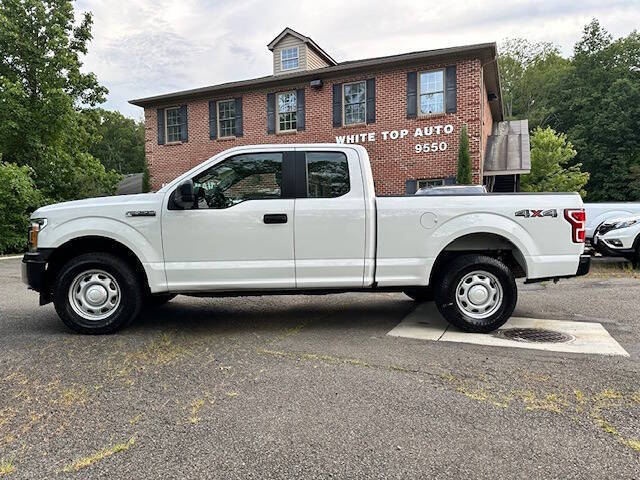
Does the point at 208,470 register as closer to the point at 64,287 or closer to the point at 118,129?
the point at 64,287

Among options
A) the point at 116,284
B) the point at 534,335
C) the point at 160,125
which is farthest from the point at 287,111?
the point at 534,335

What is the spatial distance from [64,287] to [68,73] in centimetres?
1755

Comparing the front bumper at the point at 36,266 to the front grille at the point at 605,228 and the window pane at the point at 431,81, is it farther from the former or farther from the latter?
the window pane at the point at 431,81

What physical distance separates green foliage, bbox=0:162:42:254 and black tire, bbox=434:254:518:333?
15.3 m

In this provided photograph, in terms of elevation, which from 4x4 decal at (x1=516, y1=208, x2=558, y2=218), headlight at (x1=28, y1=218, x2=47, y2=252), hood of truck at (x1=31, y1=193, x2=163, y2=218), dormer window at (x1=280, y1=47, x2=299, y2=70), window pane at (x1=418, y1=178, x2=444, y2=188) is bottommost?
headlight at (x1=28, y1=218, x2=47, y2=252)

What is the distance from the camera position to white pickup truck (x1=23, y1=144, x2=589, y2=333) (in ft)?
15.8

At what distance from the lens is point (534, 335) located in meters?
4.82

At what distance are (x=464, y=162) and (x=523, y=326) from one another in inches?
410

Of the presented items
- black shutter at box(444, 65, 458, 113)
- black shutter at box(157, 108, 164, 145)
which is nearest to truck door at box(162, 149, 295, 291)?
black shutter at box(444, 65, 458, 113)

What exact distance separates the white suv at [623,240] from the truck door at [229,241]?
7575 mm

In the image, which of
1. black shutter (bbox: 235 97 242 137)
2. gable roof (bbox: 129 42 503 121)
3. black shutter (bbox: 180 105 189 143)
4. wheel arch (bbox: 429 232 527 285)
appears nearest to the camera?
wheel arch (bbox: 429 232 527 285)

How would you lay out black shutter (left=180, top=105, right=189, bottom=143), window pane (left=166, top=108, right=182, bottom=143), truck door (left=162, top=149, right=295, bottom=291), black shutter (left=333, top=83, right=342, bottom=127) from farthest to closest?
window pane (left=166, top=108, right=182, bottom=143)
black shutter (left=180, top=105, right=189, bottom=143)
black shutter (left=333, top=83, right=342, bottom=127)
truck door (left=162, top=149, right=295, bottom=291)

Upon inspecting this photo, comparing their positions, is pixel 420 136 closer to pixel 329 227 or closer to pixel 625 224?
pixel 625 224

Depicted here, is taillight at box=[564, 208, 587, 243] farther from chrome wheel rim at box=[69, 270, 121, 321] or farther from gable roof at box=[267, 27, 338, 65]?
gable roof at box=[267, 27, 338, 65]
